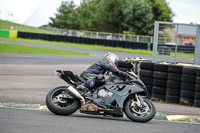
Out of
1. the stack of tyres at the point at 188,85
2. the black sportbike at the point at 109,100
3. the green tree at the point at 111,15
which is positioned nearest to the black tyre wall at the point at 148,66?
the stack of tyres at the point at 188,85

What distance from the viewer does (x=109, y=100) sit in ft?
26.2

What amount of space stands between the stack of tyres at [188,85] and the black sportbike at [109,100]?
3.34 metres

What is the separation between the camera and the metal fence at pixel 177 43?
14.7 metres

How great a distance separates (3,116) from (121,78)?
234cm

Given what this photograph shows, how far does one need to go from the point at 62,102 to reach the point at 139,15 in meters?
61.9

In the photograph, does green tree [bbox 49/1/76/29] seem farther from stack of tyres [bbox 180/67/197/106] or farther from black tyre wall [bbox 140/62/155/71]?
stack of tyres [bbox 180/67/197/106]

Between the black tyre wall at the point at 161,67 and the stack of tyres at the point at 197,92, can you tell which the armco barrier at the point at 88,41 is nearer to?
the black tyre wall at the point at 161,67

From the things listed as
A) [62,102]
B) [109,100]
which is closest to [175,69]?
[109,100]

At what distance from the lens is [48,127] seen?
6.66 metres

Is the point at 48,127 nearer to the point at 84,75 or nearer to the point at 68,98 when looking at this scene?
the point at 68,98

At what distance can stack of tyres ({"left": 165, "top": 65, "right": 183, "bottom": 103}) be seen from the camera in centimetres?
1127

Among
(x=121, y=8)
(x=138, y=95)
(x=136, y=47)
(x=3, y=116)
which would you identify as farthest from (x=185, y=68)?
(x=121, y=8)

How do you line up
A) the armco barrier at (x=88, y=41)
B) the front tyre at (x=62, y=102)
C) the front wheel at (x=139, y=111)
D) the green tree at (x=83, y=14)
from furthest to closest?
the green tree at (x=83, y=14)
the armco barrier at (x=88, y=41)
the front tyre at (x=62, y=102)
the front wheel at (x=139, y=111)

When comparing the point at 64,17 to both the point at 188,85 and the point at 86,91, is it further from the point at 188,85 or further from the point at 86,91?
the point at 86,91
